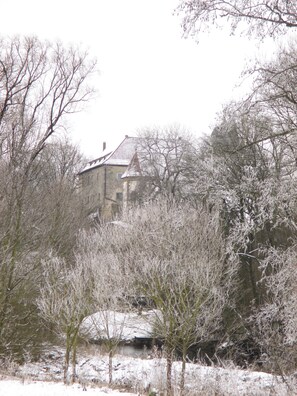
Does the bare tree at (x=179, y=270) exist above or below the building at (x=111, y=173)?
below

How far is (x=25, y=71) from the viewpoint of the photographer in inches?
746

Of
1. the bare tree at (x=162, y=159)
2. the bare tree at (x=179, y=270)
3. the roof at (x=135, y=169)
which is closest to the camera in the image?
the bare tree at (x=179, y=270)

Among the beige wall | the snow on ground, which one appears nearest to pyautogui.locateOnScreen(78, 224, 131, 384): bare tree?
the snow on ground

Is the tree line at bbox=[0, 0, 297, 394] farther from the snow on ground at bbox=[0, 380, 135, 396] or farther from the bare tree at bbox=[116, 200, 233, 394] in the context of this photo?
the snow on ground at bbox=[0, 380, 135, 396]

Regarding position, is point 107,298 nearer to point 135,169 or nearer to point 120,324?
point 120,324

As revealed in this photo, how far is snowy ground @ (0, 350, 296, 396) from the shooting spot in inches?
Result: 372

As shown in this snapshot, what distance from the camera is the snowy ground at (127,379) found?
31.0ft

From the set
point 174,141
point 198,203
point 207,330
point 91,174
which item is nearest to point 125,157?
point 91,174

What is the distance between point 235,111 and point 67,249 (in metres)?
16.5

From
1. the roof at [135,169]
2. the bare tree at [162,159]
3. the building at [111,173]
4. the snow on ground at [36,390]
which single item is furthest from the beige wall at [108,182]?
the snow on ground at [36,390]

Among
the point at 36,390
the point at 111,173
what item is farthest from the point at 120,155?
the point at 36,390

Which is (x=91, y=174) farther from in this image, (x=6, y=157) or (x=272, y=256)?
(x=272, y=256)

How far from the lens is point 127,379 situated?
17.2m

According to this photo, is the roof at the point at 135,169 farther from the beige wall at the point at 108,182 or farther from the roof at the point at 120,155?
the roof at the point at 120,155
